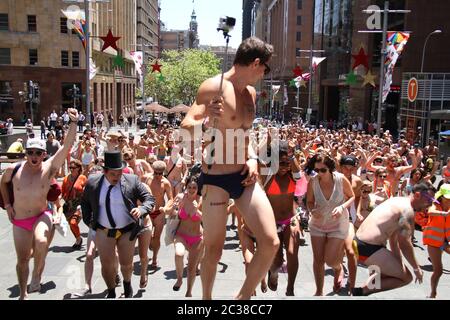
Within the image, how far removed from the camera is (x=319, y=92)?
67.9 metres

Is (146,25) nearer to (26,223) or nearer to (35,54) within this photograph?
(35,54)

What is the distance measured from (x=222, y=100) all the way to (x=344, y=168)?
469 centimetres

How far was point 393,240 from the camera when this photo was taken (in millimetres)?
5328

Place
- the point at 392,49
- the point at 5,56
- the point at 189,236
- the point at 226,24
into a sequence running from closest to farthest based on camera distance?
the point at 226,24 < the point at 189,236 < the point at 392,49 < the point at 5,56

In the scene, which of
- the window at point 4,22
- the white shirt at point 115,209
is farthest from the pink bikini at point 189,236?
the window at point 4,22

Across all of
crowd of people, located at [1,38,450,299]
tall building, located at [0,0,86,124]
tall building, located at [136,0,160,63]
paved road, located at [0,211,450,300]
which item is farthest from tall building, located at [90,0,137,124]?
crowd of people, located at [1,38,450,299]

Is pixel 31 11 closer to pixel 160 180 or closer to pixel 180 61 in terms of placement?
pixel 180 61

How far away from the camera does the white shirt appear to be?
5.52m

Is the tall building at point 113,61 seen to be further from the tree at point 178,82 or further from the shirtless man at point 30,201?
the shirtless man at point 30,201

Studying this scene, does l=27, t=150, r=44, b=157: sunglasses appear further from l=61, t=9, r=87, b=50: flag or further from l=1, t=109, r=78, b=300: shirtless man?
l=61, t=9, r=87, b=50: flag

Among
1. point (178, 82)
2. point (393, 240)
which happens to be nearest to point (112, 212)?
point (393, 240)

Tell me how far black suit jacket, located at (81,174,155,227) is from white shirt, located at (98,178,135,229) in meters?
0.04

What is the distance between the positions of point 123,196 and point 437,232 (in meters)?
4.32

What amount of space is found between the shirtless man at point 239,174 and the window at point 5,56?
50916 mm
